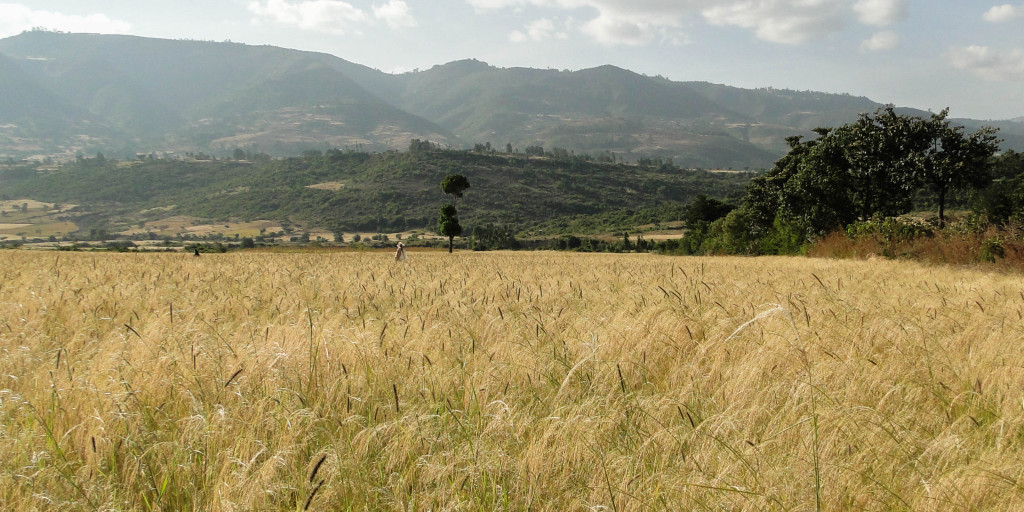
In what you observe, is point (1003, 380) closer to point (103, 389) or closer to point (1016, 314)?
point (1016, 314)

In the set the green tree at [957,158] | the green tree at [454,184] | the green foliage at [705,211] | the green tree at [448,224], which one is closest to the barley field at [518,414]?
the green tree at [957,158]

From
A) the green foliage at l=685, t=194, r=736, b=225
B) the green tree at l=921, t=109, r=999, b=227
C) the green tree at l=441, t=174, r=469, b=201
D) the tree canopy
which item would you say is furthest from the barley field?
the green foliage at l=685, t=194, r=736, b=225

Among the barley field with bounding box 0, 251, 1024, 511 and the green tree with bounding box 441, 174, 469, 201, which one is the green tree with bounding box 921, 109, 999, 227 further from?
the green tree with bounding box 441, 174, 469, 201

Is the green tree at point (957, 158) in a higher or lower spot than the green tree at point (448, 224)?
higher

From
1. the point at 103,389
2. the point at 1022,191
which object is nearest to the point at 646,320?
the point at 103,389

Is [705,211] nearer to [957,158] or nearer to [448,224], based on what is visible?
[957,158]

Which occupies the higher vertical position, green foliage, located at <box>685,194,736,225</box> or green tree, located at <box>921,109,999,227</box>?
green tree, located at <box>921,109,999,227</box>

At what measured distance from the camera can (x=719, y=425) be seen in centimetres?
271

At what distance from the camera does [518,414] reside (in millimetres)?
A: 2963

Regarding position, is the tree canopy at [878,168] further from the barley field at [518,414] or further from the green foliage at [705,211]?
the barley field at [518,414]

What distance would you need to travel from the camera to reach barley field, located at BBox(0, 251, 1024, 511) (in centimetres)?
213

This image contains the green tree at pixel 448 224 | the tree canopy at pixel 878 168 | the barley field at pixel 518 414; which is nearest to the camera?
the barley field at pixel 518 414

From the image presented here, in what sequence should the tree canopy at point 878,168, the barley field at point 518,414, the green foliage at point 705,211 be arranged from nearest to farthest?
the barley field at point 518,414
the tree canopy at point 878,168
the green foliage at point 705,211

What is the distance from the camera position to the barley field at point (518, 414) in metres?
2.13
